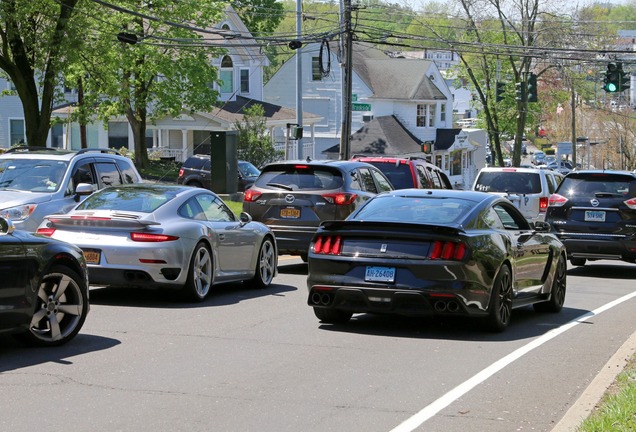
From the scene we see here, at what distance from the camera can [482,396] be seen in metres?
8.14

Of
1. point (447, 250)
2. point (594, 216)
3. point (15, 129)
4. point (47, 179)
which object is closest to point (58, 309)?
point (447, 250)

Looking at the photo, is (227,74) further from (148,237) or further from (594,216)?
(148,237)

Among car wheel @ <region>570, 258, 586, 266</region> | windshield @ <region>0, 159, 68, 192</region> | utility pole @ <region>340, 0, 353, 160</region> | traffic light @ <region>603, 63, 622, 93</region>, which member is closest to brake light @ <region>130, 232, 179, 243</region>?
windshield @ <region>0, 159, 68, 192</region>

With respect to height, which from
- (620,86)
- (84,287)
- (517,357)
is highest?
(620,86)

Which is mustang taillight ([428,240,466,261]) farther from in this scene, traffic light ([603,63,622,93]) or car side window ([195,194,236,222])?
traffic light ([603,63,622,93])

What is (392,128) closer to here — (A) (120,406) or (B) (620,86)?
(B) (620,86)

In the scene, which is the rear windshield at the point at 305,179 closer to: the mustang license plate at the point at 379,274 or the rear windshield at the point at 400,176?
the rear windshield at the point at 400,176

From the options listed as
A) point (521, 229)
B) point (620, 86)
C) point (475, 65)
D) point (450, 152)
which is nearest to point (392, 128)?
point (450, 152)

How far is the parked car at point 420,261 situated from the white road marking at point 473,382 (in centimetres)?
54

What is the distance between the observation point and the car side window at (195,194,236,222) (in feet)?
46.4

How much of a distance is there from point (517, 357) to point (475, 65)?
74.2 metres

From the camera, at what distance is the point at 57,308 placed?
9.69m

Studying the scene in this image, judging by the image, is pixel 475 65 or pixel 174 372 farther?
pixel 475 65

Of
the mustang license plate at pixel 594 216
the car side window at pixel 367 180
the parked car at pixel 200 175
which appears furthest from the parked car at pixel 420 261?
the parked car at pixel 200 175
